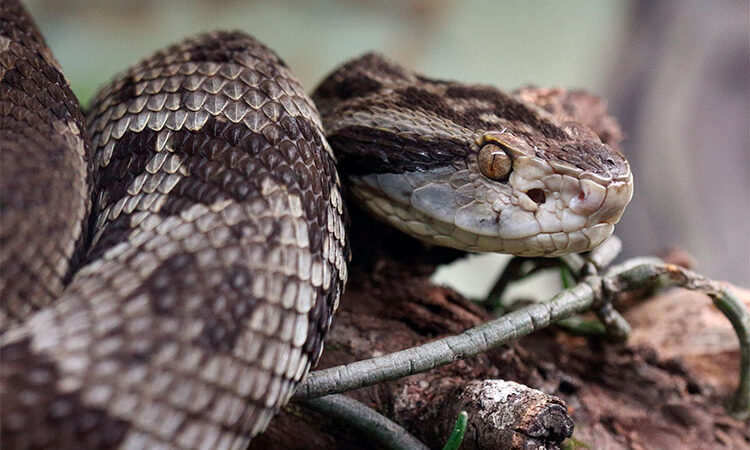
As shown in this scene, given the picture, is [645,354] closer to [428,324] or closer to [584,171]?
[428,324]

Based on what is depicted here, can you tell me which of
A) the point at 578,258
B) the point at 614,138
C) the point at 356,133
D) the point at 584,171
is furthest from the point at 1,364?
the point at 614,138

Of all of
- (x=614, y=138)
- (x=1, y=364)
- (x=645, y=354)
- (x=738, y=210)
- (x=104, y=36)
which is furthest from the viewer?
(x=738, y=210)

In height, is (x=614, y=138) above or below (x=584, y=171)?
below

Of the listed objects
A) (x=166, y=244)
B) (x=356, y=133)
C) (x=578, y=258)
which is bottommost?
(x=578, y=258)

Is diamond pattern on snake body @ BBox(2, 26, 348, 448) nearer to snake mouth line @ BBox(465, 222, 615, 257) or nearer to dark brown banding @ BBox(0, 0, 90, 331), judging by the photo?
dark brown banding @ BBox(0, 0, 90, 331)

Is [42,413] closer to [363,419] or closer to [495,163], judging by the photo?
[363,419]

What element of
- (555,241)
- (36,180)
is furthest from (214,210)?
(555,241)

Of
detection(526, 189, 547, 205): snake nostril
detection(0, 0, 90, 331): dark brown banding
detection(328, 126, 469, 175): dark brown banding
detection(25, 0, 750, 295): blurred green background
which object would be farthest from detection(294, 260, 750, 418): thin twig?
detection(25, 0, 750, 295): blurred green background
